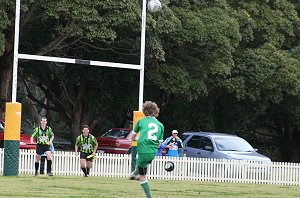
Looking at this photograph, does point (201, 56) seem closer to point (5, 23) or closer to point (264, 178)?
point (5, 23)

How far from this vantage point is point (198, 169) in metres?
28.9

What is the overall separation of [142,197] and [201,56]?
25776 mm

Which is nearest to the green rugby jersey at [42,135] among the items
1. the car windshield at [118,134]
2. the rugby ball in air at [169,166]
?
the rugby ball in air at [169,166]

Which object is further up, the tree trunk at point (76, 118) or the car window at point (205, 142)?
the tree trunk at point (76, 118)

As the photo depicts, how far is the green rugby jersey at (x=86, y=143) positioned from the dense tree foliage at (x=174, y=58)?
912cm

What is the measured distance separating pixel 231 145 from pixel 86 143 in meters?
6.66

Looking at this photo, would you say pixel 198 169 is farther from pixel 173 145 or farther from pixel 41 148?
pixel 41 148

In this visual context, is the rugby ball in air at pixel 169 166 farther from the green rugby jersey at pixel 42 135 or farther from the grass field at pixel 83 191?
the grass field at pixel 83 191

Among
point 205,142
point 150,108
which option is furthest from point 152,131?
point 205,142

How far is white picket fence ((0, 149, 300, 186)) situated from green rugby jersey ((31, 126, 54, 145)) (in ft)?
10.1

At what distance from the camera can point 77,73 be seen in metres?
44.2

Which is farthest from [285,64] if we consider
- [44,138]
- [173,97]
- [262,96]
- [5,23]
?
[44,138]

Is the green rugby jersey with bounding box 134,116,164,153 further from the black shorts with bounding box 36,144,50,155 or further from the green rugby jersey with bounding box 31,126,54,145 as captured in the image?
the black shorts with bounding box 36,144,50,155

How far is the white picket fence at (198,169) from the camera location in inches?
1125
